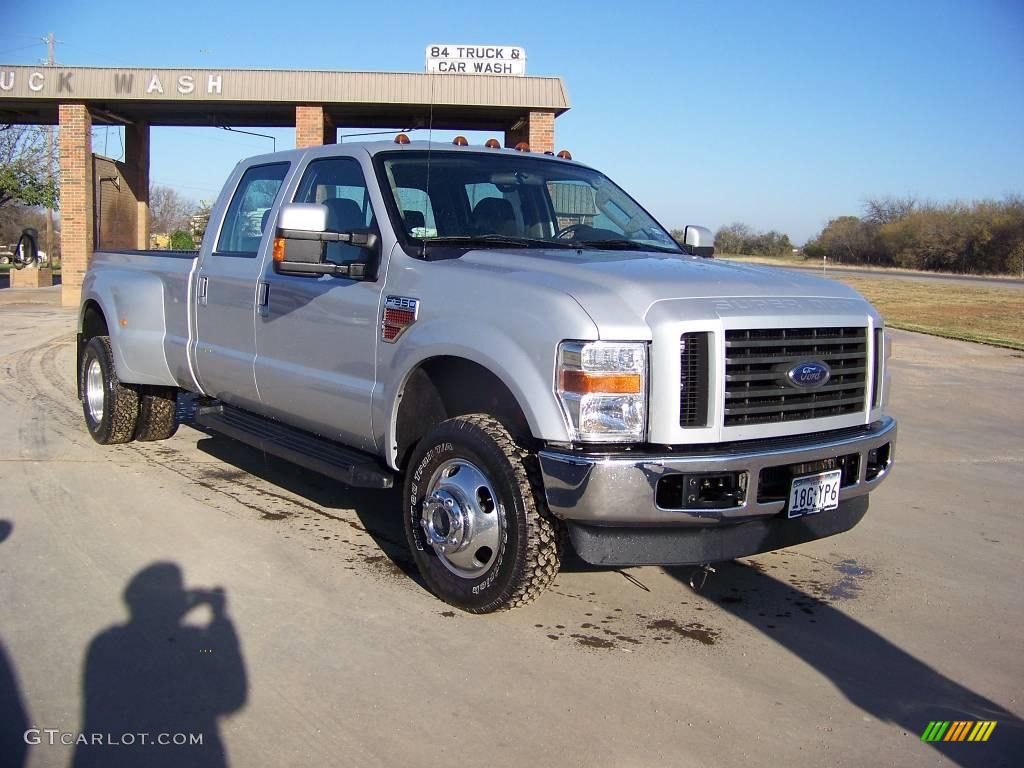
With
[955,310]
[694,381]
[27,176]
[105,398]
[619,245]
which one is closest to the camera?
[694,381]

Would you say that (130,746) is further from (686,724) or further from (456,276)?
(456,276)

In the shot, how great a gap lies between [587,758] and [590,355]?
143cm

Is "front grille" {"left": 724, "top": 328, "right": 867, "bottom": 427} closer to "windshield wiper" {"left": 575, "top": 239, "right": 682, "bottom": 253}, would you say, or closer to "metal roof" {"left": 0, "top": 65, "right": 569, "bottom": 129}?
"windshield wiper" {"left": 575, "top": 239, "right": 682, "bottom": 253}

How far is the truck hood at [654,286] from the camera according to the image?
3.76 metres

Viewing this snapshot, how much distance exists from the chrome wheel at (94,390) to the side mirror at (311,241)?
346 centimetres

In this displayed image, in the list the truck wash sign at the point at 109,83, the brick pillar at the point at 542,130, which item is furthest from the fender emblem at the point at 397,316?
the truck wash sign at the point at 109,83

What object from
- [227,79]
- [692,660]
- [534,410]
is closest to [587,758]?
[692,660]

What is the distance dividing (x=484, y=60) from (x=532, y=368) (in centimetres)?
1667

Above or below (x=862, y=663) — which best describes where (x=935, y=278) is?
above

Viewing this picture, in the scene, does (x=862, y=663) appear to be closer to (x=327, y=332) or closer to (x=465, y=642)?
(x=465, y=642)

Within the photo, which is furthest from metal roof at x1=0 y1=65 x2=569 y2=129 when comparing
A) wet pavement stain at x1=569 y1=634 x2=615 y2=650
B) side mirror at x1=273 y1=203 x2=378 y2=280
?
wet pavement stain at x1=569 y1=634 x2=615 y2=650

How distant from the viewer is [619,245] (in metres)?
5.20

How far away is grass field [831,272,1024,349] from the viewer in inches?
744

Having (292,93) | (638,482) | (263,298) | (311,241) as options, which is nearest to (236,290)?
(263,298)
